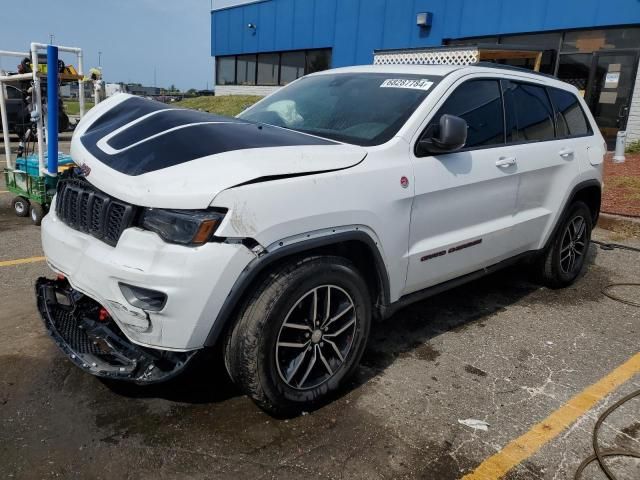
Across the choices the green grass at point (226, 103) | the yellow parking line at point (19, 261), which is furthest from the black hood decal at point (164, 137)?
the green grass at point (226, 103)

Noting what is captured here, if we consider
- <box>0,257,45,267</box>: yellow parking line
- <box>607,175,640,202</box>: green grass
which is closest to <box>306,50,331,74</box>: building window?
<box>607,175,640,202</box>: green grass

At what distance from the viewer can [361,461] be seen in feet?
8.31

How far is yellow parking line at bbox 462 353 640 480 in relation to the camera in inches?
100

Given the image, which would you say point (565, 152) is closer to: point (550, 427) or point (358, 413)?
point (550, 427)

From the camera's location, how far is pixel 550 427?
9.45 feet

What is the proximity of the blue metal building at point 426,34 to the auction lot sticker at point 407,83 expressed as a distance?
8292 mm

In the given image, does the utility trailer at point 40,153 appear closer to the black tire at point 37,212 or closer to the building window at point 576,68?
the black tire at point 37,212

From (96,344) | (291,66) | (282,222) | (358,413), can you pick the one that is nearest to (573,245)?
(358,413)

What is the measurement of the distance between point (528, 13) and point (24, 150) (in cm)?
1223

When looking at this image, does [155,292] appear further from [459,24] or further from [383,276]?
[459,24]

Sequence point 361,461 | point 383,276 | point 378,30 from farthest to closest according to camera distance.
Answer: point 378,30 → point 383,276 → point 361,461

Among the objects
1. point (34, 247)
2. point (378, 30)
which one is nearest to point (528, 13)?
point (378, 30)

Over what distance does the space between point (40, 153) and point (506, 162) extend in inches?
196

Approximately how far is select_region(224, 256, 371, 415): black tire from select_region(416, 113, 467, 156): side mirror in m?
0.89
